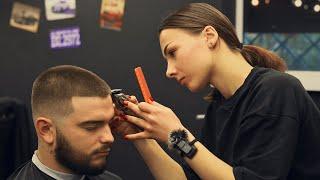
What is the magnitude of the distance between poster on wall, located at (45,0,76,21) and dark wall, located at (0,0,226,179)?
24 millimetres

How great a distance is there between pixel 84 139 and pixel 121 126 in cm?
18

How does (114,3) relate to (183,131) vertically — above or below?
above

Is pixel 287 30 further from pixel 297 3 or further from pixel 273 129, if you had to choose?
pixel 273 129

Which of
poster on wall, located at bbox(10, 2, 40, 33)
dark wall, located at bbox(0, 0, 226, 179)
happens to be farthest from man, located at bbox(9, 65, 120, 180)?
poster on wall, located at bbox(10, 2, 40, 33)

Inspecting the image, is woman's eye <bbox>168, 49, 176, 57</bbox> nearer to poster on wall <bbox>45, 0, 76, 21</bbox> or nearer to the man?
the man

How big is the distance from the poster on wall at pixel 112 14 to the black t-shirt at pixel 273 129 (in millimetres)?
1278

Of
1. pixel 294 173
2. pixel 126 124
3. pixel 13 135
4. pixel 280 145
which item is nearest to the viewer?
pixel 280 145

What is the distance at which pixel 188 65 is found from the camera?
151 centimetres

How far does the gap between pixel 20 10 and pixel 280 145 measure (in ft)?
6.01

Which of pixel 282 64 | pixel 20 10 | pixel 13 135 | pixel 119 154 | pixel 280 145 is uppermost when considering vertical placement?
pixel 20 10

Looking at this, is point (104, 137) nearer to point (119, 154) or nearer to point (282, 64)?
point (282, 64)

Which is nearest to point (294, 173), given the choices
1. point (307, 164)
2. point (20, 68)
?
point (307, 164)

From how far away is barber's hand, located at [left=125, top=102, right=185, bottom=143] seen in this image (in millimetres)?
1422

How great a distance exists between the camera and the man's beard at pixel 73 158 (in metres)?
1.47
